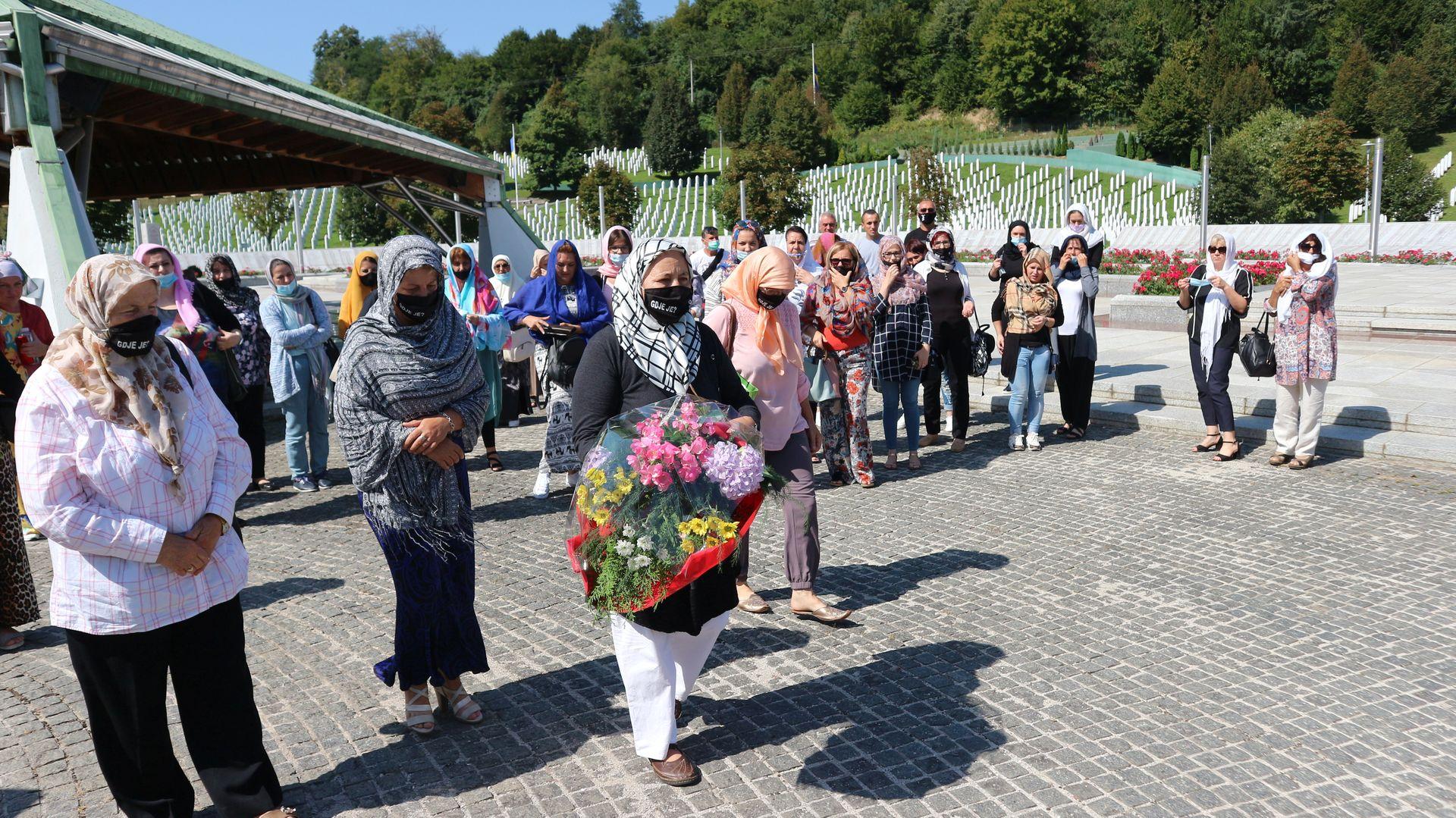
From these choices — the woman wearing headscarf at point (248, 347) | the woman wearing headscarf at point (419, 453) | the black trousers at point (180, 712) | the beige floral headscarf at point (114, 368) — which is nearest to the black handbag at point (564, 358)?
the woman wearing headscarf at point (248, 347)

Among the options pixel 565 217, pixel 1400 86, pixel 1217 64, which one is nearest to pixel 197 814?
pixel 565 217

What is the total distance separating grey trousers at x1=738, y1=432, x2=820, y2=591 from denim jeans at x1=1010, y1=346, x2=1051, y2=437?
450cm

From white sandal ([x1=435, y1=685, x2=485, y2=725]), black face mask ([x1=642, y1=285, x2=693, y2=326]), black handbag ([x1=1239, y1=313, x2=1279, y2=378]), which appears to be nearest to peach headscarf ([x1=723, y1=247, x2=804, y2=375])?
black face mask ([x1=642, y1=285, x2=693, y2=326])

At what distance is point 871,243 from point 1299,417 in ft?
14.3

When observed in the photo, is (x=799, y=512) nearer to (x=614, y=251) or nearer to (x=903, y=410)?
(x=903, y=410)

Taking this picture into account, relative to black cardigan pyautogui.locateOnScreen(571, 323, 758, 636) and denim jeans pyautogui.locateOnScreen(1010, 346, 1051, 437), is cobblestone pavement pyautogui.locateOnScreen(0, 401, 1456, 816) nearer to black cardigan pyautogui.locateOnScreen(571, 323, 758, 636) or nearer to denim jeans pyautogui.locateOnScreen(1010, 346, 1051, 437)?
black cardigan pyautogui.locateOnScreen(571, 323, 758, 636)

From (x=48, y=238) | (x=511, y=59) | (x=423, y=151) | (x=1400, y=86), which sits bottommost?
(x=48, y=238)

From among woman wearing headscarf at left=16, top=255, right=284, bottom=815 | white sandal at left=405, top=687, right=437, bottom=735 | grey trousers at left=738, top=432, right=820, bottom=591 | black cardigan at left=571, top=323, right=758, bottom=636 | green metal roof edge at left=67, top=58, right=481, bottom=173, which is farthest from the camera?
green metal roof edge at left=67, top=58, right=481, bottom=173

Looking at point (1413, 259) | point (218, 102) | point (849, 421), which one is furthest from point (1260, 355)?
point (1413, 259)

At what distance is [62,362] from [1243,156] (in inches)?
1970

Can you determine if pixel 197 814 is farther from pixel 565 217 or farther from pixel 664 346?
pixel 565 217

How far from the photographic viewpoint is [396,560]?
13.6ft

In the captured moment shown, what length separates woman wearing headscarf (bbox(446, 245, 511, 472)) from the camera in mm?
9273

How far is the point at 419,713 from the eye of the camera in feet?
13.8
